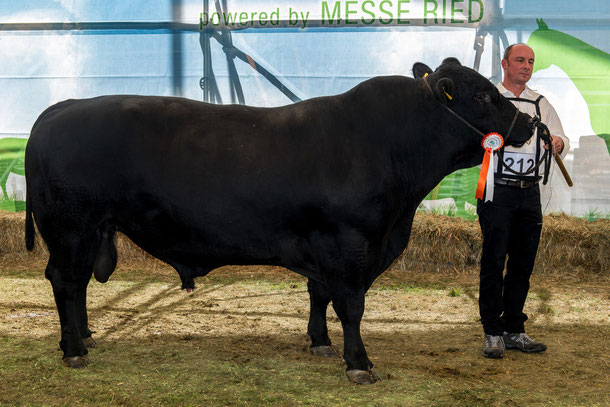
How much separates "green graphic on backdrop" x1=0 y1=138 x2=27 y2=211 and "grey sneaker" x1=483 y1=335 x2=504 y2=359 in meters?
5.66

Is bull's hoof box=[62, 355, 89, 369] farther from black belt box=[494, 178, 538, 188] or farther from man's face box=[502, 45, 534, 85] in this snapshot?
man's face box=[502, 45, 534, 85]

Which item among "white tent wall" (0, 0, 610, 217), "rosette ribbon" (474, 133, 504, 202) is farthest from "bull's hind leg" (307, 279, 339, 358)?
"white tent wall" (0, 0, 610, 217)

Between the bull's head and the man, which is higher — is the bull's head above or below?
above

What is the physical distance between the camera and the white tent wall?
273 inches

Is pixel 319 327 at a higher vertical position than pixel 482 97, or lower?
lower

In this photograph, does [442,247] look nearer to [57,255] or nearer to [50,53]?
[57,255]

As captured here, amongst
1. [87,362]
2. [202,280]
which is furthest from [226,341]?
[202,280]

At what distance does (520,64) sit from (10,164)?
5.81 meters

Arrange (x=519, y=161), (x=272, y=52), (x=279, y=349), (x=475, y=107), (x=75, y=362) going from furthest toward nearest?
(x=272, y=52)
(x=279, y=349)
(x=519, y=161)
(x=75, y=362)
(x=475, y=107)

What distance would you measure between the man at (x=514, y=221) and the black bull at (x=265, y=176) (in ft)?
1.21

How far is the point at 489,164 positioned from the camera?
4.06 meters

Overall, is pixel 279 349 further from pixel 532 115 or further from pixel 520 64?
pixel 520 64

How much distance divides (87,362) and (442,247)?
3983 mm

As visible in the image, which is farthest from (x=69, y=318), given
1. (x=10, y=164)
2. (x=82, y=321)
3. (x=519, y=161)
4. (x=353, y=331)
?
(x=10, y=164)
